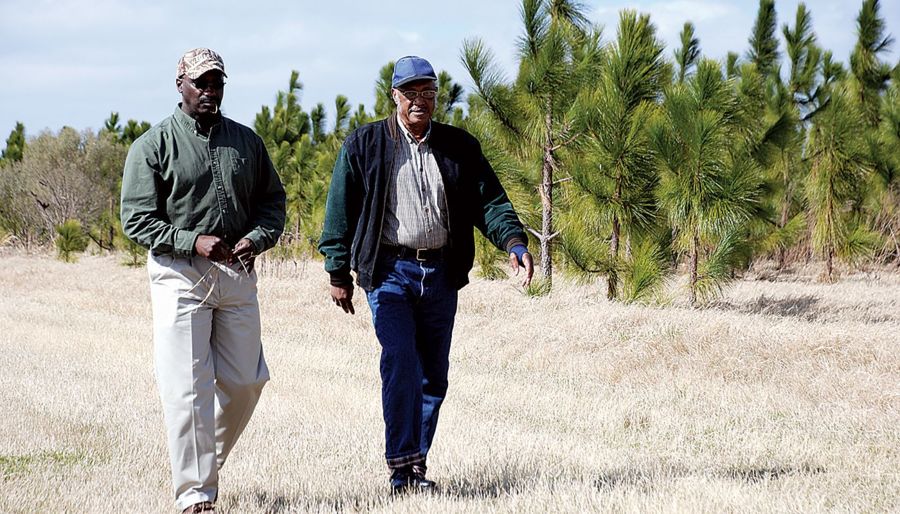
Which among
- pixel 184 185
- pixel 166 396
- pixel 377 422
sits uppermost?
pixel 184 185

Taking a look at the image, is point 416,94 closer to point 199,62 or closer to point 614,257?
point 199,62

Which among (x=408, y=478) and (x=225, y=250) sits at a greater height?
(x=225, y=250)

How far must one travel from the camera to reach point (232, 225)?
431 cm

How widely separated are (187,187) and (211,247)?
29 centimetres

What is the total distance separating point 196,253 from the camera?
13.6 ft

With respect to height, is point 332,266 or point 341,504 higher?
point 332,266

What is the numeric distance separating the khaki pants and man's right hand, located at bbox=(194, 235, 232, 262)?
0.07 metres

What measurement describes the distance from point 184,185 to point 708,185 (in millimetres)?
9934

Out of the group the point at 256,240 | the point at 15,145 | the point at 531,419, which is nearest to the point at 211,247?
the point at 256,240

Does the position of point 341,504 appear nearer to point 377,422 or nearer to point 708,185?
point 377,422

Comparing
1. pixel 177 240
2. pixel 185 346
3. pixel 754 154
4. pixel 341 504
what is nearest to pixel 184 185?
pixel 177 240

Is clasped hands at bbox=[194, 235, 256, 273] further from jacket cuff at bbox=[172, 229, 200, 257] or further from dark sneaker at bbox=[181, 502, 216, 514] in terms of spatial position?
dark sneaker at bbox=[181, 502, 216, 514]

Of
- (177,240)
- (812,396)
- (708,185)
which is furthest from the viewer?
(708,185)

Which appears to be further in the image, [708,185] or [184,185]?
[708,185]
